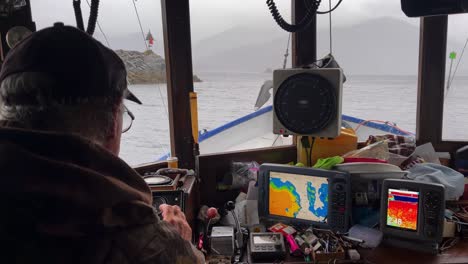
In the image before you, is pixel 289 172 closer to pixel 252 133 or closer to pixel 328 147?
pixel 328 147

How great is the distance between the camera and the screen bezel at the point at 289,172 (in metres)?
1.69

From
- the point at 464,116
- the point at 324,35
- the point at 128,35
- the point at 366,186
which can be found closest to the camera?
the point at 366,186

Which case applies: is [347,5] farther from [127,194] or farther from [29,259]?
[29,259]

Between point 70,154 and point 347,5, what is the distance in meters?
2.22

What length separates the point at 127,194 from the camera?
0.65 metres

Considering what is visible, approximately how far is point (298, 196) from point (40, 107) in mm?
1372

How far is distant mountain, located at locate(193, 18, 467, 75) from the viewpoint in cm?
230

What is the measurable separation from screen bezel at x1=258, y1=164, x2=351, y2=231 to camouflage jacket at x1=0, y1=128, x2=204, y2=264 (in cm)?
120

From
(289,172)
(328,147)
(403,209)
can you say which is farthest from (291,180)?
(403,209)

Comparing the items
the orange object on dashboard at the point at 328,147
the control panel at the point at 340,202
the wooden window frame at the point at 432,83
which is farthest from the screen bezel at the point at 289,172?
the wooden window frame at the point at 432,83

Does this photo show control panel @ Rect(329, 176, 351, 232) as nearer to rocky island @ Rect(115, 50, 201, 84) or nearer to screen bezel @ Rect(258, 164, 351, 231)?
screen bezel @ Rect(258, 164, 351, 231)

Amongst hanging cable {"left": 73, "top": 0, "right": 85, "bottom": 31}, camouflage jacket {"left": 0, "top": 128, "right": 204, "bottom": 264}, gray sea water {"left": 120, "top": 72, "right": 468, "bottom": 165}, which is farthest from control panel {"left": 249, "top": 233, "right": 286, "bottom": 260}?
Result: hanging cable {"left": 73, "top": 0, "right": 85, "bottom": 31}

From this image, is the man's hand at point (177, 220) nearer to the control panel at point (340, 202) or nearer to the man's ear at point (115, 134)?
the man's ear at point (115, 134)

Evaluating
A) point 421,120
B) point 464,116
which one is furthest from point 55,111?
point 464,116
